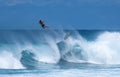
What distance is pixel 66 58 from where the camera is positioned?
2791 cm

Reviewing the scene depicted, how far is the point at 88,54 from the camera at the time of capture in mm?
29672

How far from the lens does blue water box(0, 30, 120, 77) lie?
2198 cm

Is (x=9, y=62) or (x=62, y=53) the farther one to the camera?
(x=62, y=53)

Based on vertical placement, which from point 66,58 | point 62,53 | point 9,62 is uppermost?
point 62,53

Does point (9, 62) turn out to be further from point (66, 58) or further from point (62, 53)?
point (62, 53)

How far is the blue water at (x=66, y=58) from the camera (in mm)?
21984

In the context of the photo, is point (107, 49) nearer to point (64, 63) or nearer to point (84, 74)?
point (64, 63)

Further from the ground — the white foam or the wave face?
the wave face

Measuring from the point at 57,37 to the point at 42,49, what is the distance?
2.39 metres

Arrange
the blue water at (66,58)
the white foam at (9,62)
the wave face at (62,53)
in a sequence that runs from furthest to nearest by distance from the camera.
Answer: the wave face at (62,53) → the white foam at (9,62) → the blue water at (66,58)

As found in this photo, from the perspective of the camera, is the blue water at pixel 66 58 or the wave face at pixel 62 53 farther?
the wave face at pixel 62 53

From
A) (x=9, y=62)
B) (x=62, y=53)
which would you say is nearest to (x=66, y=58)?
(x=62, y=53)

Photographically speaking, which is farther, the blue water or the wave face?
the wave face

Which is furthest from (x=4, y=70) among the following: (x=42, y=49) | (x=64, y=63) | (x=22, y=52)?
(x=42, y=49)
